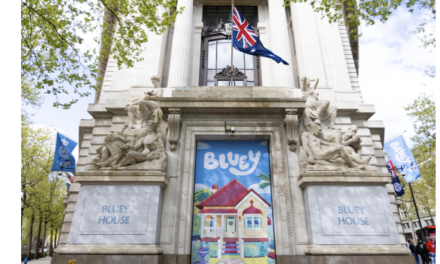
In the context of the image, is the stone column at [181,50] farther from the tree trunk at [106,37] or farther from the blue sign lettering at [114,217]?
the blue sign lettering at [114,217]

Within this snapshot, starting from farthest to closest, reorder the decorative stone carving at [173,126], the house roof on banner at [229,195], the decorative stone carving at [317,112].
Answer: the decorative stone carving at [317,112] → the decorative stone carving at [173,126] → the house roof on banner at [229,195]

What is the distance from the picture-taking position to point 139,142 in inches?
422

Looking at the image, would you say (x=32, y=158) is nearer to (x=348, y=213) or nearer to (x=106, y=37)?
(x=106, y=37)

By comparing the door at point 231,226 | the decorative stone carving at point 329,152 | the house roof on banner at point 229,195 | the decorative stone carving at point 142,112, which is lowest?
the door at point 231,226

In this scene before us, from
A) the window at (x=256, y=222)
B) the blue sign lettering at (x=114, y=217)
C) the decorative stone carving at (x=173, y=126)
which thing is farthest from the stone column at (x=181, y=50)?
the window at (x=256, y=222)

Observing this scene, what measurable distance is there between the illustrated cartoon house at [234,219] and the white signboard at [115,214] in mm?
2498

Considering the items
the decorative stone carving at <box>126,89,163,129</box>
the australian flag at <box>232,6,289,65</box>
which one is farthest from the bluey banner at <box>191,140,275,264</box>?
the australian flag at <box>232,6,289,65</box>

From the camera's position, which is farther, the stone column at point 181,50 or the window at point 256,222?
the stone column at point 181,50

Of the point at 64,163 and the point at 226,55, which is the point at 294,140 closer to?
the point at 226,55

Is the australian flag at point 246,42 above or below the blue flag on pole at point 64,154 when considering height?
above

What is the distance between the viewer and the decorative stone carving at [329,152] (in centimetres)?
1016

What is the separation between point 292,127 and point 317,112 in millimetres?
1493

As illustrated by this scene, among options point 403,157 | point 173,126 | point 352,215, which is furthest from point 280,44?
point 352,215

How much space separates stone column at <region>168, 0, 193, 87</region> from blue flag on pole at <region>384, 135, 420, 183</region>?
13.9 m
